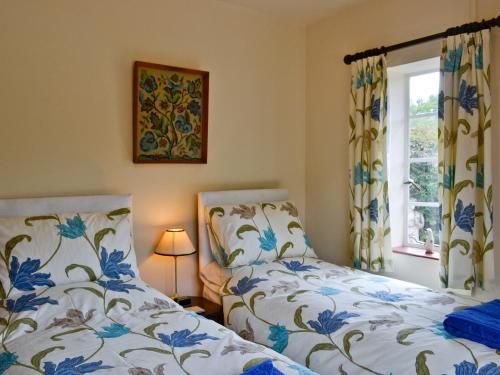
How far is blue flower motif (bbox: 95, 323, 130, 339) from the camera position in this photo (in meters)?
1.67

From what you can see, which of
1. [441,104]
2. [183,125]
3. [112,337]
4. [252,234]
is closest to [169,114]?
[183,125]

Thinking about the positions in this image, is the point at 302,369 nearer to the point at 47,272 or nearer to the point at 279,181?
the point at 47,272

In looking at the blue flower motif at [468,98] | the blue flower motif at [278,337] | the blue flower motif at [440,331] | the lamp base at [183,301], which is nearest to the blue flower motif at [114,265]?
the lamp base at [183,301]

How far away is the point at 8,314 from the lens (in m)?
1.76

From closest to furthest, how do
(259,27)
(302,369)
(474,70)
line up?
(302,369), (474,70), (259,27)

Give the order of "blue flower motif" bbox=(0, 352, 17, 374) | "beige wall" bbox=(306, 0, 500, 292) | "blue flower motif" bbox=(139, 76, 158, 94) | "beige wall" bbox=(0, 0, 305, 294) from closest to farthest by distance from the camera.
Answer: "blue flower motif" bbox=(0, 352, 17, 374) < "beige wall" bbox=(0, 0, 305, 294) < "blue flower motif" bbox=(139, 76, 158, 94) < "beige wall" bbox=(306, 0, 500, 292)

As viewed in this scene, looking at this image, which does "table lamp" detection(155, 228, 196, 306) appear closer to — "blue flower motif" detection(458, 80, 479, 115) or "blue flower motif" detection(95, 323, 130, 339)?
"blue flower motif" detection(95, 323, 130, 339)

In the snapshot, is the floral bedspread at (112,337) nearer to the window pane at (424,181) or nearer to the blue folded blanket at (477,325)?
the blue folded blanket at (477,325)

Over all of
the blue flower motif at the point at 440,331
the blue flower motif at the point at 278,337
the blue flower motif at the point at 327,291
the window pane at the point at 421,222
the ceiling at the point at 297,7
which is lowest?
the blue flower motif at the point at 278,337

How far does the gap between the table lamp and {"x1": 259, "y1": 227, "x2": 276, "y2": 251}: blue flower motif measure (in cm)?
44

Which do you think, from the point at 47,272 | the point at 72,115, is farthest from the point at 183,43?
the point at 47,272

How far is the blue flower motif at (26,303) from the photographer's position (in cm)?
179

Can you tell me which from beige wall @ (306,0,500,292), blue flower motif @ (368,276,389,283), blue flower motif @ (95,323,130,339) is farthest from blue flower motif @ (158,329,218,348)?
beige wall @ (306,0,500,292)

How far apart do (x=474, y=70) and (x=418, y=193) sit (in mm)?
940
